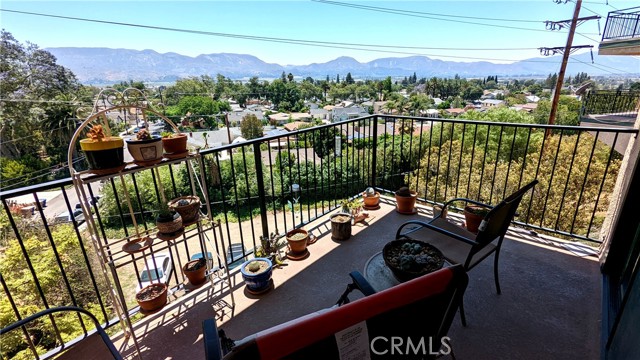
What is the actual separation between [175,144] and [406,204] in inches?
98.9

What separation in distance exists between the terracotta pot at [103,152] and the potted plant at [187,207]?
468 mm

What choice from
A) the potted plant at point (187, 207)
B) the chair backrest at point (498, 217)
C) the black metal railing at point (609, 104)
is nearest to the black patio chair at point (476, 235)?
the chair backrest at point (498, 217)

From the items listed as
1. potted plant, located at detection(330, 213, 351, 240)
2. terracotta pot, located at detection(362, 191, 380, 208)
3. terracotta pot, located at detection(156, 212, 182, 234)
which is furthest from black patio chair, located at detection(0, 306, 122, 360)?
terracotta pot, located at detection(362, 191, 380, 208)

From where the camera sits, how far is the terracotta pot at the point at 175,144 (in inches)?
67.8

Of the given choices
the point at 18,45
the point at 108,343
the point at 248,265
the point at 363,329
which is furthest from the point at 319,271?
the point at 18,45

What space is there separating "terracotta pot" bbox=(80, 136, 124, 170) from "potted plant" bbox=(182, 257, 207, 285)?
1.08 metres

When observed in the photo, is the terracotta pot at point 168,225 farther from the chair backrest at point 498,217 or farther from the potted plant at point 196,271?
the chair backrest at point 498,217

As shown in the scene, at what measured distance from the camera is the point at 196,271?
2209 millimetres

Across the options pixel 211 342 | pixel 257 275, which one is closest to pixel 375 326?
pixel 211 342

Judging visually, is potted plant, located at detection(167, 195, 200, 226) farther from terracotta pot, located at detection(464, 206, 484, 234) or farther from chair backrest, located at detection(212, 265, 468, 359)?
terracotta pot, located at detection(464, 206, 484, 234)

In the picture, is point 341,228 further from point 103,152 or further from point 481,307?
point 103,152

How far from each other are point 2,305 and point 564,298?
6.36 metres

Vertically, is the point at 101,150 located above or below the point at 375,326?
above

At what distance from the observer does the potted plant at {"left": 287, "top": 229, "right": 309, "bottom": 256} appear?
8.36 ft
